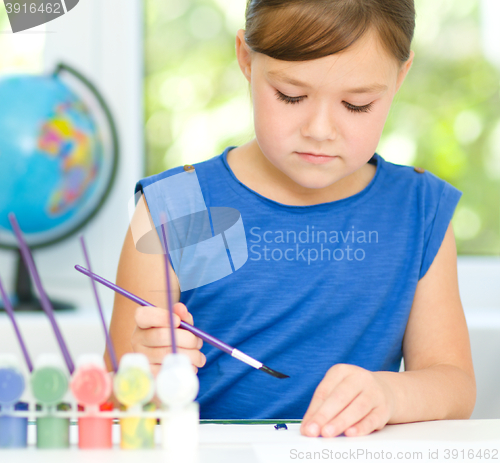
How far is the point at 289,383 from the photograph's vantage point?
0.62m

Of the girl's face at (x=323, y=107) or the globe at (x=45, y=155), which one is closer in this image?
the girl's face at (x=323, y=107)

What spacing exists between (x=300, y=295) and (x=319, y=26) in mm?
274

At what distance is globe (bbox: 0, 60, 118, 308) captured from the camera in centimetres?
97

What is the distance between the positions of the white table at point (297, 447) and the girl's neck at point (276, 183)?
0.31 m

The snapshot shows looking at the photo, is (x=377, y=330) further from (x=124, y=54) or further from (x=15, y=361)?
(x=124, y=54)

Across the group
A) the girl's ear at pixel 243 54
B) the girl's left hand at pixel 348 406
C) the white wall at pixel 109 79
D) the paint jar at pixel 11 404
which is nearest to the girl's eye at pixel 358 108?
the girl's ear at pixel 243 54

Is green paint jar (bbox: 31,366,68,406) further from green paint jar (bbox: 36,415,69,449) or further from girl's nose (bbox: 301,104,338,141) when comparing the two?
girl's nose (bbox: 301,104,338,141)

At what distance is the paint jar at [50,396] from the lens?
1.02ft

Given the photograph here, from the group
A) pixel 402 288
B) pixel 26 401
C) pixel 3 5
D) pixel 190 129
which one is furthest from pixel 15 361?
pixel 3 5

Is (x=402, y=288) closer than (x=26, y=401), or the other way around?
(x=26, y=401)

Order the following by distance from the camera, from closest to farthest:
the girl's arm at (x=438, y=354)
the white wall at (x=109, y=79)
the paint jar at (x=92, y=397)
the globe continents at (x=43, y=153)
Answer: the paint jar at (x=92, y=397)
the girl's arm at (x=438, y=354)
the globe continents at (x=43, y=153)
the white wall at (x=109, y=79)

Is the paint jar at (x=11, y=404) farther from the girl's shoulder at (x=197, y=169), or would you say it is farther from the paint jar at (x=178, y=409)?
the girl's shoulder at (x=197, y=169)

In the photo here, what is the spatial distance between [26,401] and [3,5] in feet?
3.60

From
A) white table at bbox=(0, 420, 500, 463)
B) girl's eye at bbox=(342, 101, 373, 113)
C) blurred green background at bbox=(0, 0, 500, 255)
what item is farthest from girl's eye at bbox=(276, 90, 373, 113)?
blurred green background at bbox=(0, 0, 500, 255)
